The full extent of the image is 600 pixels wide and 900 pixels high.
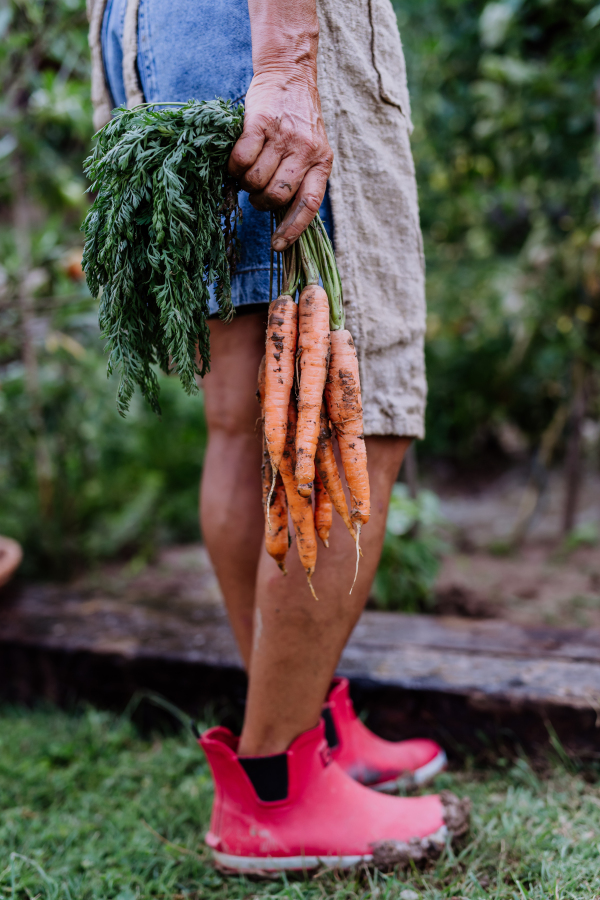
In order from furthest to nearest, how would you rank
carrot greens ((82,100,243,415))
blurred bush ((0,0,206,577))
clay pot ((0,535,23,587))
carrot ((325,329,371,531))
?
blurred bush ((0,0,206,577)), clay pot ((0,535,23,587)), carrot ((325,329,371,531)), carrot greens ((82,100,243,415))

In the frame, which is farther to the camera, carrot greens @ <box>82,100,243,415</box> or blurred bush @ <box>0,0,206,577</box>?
blurred bush @ <box>0,0,206,577</box>

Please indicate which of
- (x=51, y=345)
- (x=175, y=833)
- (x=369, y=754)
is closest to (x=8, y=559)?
(x=51, y=345)

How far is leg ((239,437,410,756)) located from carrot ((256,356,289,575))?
81 mm

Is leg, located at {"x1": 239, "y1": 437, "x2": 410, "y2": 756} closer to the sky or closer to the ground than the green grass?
closer to the sky

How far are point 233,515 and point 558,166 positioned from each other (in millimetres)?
2928

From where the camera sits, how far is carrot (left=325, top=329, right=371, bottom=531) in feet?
3.20

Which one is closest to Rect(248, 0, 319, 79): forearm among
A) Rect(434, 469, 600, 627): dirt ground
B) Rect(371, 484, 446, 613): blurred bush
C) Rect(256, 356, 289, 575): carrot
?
Rect(256, 356, 289, 575): carrot

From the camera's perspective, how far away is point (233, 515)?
1.26m

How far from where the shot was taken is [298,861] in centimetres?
115

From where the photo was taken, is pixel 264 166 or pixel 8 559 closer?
pixel 264 166

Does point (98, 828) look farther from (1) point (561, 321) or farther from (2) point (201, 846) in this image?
(1) point (561, 321)

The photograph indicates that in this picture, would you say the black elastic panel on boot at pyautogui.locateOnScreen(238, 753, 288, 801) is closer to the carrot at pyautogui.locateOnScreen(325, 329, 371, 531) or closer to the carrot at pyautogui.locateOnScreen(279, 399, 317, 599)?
the carrot at pyautogui.locateOnScreen(279, 399, 317, 599)

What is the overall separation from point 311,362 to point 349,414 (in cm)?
10

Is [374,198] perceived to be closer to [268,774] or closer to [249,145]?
[249,145]
